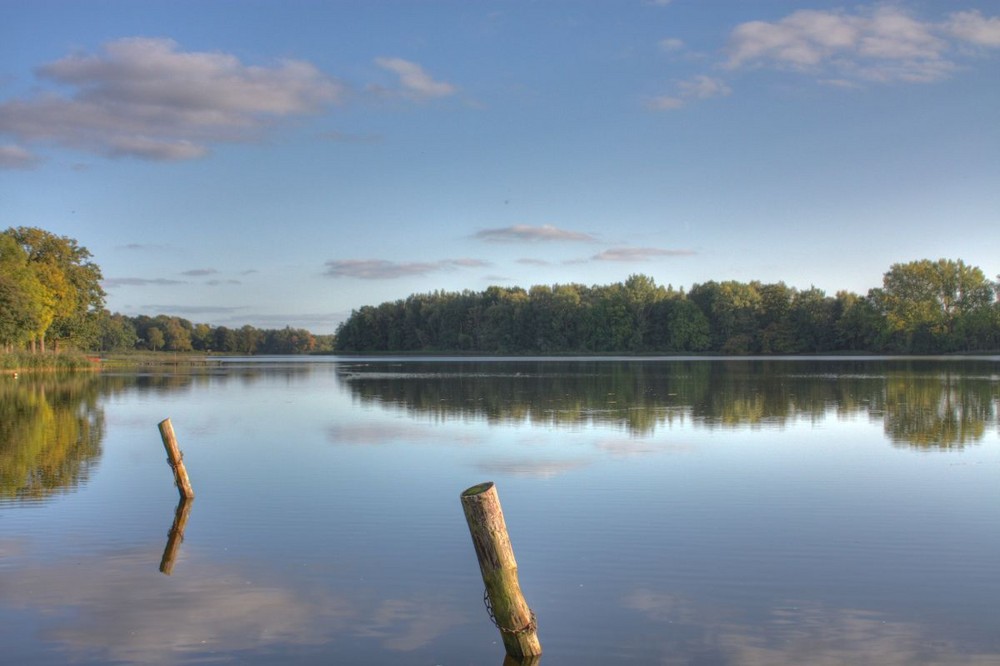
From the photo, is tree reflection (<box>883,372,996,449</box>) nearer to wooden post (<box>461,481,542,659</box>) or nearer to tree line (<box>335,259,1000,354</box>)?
wooden post (<box>461,481,542,659</box>)

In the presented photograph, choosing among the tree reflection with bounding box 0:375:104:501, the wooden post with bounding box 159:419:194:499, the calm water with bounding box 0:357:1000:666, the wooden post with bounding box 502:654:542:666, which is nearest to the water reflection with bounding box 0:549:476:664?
the calm water with bounding box 0:357:1000:666

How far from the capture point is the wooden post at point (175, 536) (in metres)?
9.20

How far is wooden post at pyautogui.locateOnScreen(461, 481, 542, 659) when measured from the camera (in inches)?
246

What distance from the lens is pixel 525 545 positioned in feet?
32.3

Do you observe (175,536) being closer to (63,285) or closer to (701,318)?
(63,285)

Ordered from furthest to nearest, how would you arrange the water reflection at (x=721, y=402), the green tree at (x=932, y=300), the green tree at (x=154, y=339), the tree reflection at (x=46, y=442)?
the green tree at (x=154, y=339), the green tree at (x=932, y=300), the water reflection at (x=721, y=402), the tree reflection at (x=46, y=442)

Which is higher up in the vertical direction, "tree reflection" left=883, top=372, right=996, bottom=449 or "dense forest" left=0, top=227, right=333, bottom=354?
"dense forest" left=0, top=227, right=333, bottom=354

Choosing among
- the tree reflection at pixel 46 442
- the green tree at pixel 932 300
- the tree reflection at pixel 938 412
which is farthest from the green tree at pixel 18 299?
the green tree at pixel 932 300

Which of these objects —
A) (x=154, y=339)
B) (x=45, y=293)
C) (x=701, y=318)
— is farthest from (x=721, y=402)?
(x=154, y=339)

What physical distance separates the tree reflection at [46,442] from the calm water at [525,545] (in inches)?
5.1

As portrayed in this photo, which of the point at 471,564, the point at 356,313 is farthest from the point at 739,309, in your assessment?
the point at 471,564

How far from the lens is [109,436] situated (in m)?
21.2

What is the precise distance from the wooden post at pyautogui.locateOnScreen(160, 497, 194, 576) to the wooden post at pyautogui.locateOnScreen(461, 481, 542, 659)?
4.26m

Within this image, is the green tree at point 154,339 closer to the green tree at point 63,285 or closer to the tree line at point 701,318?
the tree line at point 701,318
